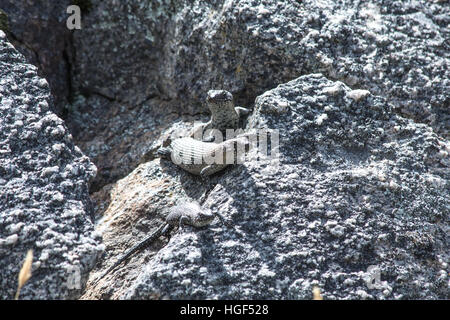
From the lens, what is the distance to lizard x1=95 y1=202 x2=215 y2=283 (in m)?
3.82

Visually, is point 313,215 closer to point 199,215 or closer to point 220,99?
point 199,215

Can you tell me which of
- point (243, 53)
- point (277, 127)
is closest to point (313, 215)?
point (277, 127)

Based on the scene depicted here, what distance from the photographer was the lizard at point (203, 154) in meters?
4.29

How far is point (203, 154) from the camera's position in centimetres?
455

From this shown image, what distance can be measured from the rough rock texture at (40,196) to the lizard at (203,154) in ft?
3.07

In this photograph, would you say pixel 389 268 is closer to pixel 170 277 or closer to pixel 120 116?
pixel 170 277

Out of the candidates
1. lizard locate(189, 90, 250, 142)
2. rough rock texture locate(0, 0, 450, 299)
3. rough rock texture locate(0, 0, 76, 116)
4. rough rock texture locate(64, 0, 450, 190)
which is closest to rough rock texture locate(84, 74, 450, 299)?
rough rock texture locate(0, 0, 450, 299)

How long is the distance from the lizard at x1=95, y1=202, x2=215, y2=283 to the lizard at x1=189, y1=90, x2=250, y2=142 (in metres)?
1.01

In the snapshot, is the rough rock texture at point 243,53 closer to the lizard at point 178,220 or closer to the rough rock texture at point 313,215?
the rough rock texture at point 313,215

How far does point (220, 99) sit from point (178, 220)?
1.26m

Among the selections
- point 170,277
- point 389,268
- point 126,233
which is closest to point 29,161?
point 126,233

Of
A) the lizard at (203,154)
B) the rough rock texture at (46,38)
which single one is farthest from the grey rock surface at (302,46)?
A: the rough rock texture at (46,38)

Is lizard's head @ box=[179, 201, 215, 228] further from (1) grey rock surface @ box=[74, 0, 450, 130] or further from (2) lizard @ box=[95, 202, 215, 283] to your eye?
(1) grey rock surface @ box=[74, 0, 450, 130]
